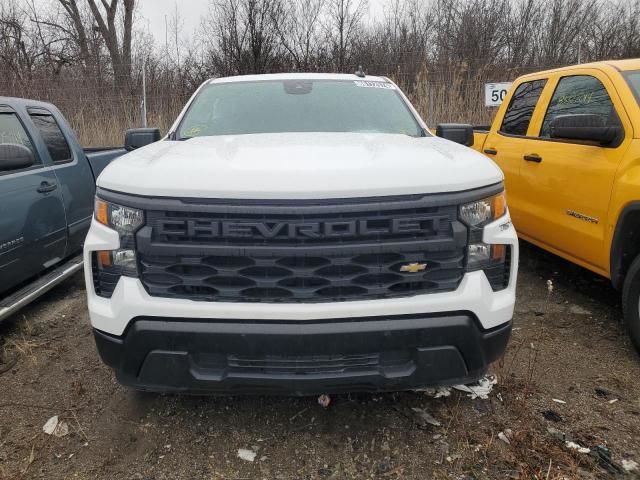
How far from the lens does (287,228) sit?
196 cm

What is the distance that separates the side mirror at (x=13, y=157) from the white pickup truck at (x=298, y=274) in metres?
1.75

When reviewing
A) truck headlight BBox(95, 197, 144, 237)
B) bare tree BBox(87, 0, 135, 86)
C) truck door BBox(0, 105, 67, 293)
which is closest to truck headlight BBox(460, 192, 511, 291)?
truck headlight BBox(95, 197, 144, 237)

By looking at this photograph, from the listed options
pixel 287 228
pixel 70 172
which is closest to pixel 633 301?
pixel 287 228

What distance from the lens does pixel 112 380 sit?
2918mm

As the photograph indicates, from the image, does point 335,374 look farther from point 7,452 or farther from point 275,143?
point 7,452

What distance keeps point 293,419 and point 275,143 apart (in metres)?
1.44

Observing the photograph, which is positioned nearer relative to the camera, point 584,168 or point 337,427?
point 337,427

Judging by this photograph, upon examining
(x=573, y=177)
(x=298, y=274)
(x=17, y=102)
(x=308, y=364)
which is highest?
(x=17, y=102)

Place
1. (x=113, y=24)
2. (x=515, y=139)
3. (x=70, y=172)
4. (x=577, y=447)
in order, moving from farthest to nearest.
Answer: (x=113, y=24), (x=515, y=139), (x=70, y=172), (x=577, y=447)

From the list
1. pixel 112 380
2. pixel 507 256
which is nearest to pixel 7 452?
pixel 112 380

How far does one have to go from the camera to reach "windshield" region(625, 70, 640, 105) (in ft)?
11.1

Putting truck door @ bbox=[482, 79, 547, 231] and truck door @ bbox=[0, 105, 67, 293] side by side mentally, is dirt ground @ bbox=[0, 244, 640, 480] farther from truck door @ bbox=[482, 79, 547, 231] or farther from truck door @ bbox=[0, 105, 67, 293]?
truck door @ bbox=[482, 79, 547, 231]

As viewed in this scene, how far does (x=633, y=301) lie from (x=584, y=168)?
104 centimetres

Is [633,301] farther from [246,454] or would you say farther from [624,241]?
[246,454]
